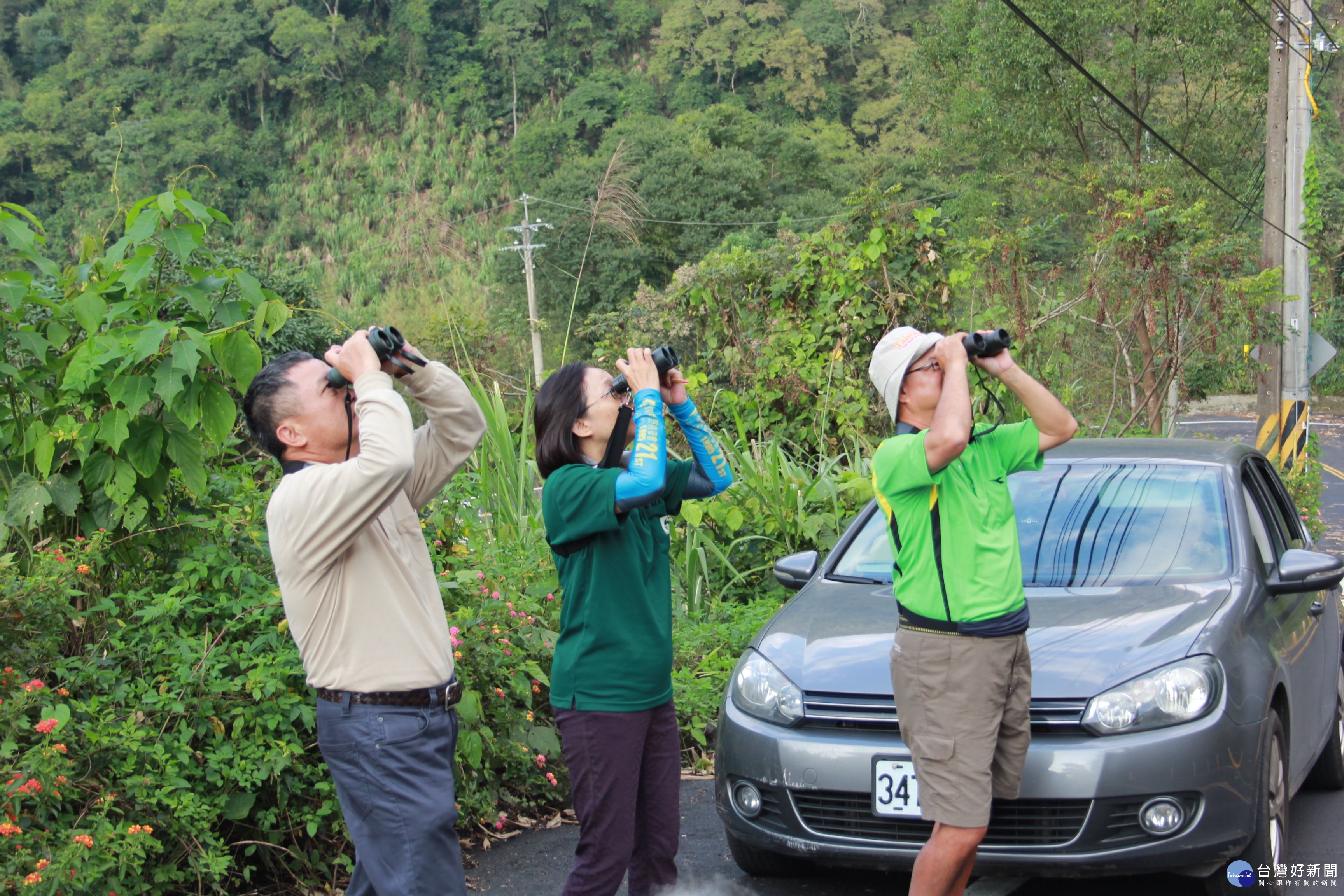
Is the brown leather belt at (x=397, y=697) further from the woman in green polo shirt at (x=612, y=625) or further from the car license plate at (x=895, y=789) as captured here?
the car license plate at (x=895, y=789)

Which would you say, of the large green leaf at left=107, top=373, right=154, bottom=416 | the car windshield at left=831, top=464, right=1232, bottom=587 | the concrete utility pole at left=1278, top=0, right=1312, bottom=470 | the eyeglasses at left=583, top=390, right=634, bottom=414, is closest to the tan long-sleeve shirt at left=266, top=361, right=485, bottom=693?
the eyeglasses at left=583, top=390, right=634, bottom=414

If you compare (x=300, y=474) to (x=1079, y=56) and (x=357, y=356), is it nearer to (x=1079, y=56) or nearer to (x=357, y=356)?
(x=357, y=356)

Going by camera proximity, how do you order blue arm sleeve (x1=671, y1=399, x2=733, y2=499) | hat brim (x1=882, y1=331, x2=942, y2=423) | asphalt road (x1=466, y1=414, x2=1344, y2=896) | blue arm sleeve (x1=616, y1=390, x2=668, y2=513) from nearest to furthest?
blue arm sleeve (x1=616, y1=390, x2=668, y2=513)
hat brim (x1=882, y1=331, x2=942, y2=423)
blue arm sleeve (x1=671, y1=399, x2=733, y2=499)
asphalt road (x1=466, y1=414, x2=1344, y2=896)

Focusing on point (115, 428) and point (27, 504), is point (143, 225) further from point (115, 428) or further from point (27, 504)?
point (27, 504)

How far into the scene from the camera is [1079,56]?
88.9 feet

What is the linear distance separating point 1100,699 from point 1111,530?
3.64 feet

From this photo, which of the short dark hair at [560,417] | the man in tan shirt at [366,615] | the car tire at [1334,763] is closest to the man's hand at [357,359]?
the man in tan shirt at [366,615]

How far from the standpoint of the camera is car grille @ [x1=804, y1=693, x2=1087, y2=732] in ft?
10.7

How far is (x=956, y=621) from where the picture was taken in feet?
9.54

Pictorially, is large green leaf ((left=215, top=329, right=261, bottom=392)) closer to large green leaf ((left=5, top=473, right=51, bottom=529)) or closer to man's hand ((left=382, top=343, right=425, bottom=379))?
large green leaf ((left=5, top=473, right=51, bottom=529))

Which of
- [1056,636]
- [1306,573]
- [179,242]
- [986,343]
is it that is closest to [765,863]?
[1056,636]

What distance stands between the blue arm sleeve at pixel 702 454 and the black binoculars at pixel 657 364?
0.68 feet

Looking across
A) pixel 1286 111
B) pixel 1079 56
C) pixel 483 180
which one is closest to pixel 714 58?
pixel 483 180

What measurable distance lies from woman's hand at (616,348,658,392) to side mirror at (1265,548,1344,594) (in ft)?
7.57
